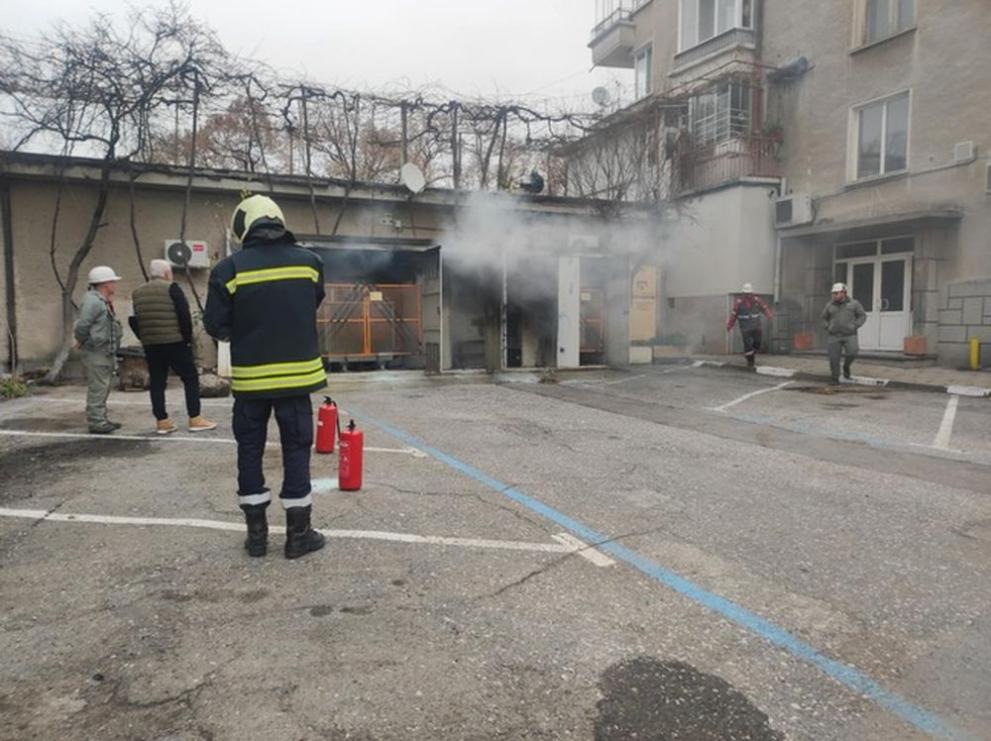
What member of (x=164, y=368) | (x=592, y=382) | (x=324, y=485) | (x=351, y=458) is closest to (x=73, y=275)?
(x=164, y=368)

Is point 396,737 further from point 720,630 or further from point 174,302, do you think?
point 174,302

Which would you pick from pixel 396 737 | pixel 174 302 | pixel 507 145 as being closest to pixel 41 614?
pixel 396 737

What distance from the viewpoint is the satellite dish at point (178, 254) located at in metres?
10.9

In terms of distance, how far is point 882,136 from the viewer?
14516 millimetres

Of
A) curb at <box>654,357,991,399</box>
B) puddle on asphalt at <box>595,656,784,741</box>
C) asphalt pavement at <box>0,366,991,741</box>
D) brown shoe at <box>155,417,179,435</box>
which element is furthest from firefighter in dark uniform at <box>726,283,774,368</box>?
puddle on asphalt at <box>595,656,784,741</box>

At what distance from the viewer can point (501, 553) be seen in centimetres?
351

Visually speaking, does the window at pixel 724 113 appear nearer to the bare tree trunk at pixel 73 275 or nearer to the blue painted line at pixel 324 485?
the bare tree trunk at pixel 73 275

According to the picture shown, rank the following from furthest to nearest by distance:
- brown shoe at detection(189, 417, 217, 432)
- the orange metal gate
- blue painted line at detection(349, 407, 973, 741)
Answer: the orange metal gate
brown shoe at detection(189, 417, 217, 432)
blue painted line at detection(349, 407, 973, 741)

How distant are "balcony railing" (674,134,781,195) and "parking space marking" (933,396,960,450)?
8779 mm

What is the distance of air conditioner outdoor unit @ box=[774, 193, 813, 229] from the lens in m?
15.7

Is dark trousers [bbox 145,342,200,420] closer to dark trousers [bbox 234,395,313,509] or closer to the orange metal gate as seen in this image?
dark trousers [bbox 234,395,313,509]

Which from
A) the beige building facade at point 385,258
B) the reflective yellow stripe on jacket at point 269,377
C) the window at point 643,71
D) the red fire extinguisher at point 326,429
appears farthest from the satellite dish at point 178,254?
the window at point 643,71

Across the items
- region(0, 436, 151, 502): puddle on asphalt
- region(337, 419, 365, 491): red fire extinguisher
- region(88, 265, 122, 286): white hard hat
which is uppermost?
region(88, 265, 122, 286): white hard hat

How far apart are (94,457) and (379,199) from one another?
25.5 ft
